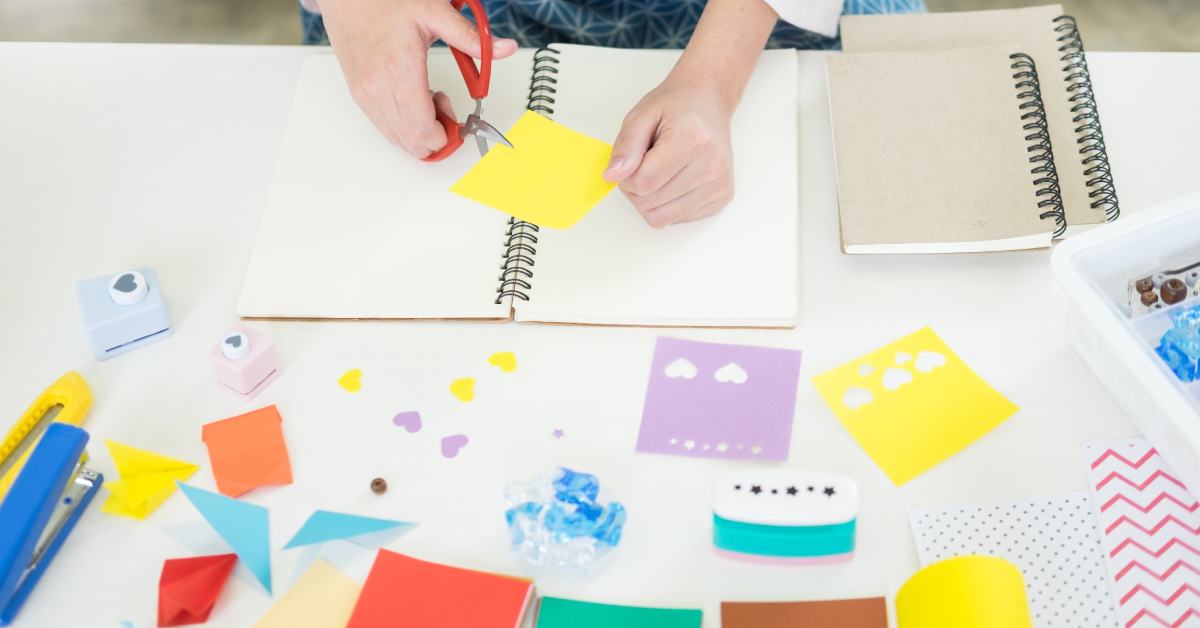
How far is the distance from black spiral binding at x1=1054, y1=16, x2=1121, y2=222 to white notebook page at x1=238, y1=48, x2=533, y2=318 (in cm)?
57

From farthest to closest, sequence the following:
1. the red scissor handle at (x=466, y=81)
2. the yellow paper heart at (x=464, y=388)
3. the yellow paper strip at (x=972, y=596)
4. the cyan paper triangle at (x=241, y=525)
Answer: the red scissor handle at (x=466, y=81) → the yellow paper heart at (x=464, y=388) → the cyan paper triangle at (x=241, y=525) → the yellow paper strip at (x=972, y=596)

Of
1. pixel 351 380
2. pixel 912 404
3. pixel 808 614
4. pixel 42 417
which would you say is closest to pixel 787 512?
pixel 808 614

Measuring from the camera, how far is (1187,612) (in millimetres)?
830

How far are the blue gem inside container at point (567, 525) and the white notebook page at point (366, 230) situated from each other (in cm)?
21

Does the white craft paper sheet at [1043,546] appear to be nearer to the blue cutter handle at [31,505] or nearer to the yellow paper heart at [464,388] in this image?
the yellow paper heart at [464,388]

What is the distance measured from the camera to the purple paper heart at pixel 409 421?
980 mm

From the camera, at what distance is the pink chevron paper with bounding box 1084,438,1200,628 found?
83cm

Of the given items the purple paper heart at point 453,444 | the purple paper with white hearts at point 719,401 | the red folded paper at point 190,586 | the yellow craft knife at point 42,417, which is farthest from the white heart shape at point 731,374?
the yellow craft knife at point 42,417

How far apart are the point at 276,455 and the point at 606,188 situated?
0.38 metres

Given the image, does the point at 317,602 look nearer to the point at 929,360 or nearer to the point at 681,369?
the point at 681,369

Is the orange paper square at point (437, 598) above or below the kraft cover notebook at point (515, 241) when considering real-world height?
below

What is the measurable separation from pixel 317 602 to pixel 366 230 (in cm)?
38

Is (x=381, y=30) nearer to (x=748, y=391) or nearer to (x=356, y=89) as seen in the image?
(x=356, y=89)

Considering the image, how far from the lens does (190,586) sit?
2.88ft
